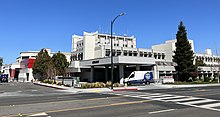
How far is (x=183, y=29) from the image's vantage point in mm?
53000

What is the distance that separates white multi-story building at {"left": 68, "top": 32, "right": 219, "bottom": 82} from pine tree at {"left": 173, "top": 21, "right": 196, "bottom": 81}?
5.57 metres

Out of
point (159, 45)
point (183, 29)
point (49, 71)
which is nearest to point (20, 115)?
point (49, 71)

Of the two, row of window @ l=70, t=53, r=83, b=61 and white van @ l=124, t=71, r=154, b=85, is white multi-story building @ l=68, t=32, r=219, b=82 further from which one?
white van @ l=124, t=71, r=154, b=85

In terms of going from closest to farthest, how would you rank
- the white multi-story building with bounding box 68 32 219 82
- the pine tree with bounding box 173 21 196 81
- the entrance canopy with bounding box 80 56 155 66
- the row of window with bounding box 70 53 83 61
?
the entrance canopy with bounding box 80 56 155 66
the white multi-story building with bounding box 68 32 219 82
the pine tree with bounding box 173 21 196 81
the row of window with bounding box 70 53 83 61

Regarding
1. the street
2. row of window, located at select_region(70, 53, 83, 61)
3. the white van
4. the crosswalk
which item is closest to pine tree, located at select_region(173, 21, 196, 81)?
the white van

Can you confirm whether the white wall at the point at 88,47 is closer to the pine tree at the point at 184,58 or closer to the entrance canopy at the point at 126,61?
the entrance canopy at the point at 126,61

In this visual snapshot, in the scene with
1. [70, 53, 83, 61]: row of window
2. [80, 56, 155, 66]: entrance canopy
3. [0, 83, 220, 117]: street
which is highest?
[70, 53, 83, 61]: row of window

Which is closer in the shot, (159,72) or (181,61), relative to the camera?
(181,61)

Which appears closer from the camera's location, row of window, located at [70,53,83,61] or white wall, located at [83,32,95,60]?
white wall, located at [83,32,95,60]

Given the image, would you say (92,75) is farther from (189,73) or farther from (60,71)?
(189,73)

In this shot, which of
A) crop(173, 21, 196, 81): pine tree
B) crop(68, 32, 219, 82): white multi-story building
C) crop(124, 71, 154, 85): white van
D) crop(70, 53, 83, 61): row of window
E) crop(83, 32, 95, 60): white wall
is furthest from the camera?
A: crop(70, 53, 83, 61): row of window

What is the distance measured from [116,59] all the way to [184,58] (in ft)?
61.6

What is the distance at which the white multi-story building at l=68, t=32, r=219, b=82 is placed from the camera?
43353mm

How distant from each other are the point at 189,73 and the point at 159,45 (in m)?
39.1
